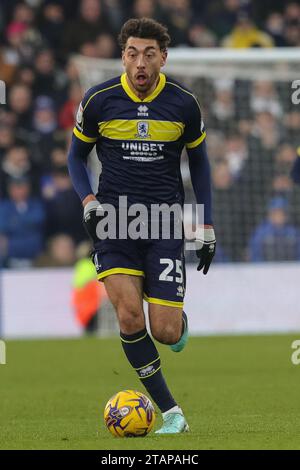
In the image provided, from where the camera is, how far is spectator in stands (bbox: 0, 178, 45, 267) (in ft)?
58.5

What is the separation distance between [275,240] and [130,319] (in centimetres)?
994

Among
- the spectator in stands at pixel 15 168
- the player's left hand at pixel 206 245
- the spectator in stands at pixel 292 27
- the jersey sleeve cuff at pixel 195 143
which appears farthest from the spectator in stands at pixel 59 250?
the jersey sleeve cuff at pixel 195 143

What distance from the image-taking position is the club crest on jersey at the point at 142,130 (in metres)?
7.77

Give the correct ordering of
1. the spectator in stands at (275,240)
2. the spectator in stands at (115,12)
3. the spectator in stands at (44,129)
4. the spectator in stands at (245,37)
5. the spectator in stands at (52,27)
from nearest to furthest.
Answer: the spectator in stands at (275,240) → the spectator in stands at (44,129) → the spectator in stands at (52,27) → the spectator in stands at (115,12) → the spectator in stands at (245,37)

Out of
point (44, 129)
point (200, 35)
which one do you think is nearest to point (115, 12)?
point (200, 35)

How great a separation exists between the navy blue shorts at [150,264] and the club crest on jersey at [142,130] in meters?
0.65

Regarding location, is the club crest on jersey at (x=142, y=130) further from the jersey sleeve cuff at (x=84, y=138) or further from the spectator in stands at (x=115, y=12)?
the spectator in stands at (x=115, y=12)

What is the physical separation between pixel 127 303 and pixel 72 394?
3340 millimetres

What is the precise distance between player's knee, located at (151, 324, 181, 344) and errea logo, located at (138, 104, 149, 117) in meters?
1.31

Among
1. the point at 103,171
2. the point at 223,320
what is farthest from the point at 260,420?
the point at 223,320

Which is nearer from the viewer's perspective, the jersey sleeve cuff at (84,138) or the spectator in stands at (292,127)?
the jersey sleeve cuff at (84,138)

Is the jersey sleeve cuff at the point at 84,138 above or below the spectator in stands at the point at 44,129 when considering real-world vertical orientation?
below

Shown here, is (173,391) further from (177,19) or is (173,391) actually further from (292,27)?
(292,27)

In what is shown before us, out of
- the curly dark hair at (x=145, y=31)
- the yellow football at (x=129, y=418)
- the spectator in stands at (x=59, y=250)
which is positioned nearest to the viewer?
the yellow football at (x=129, y=418)
